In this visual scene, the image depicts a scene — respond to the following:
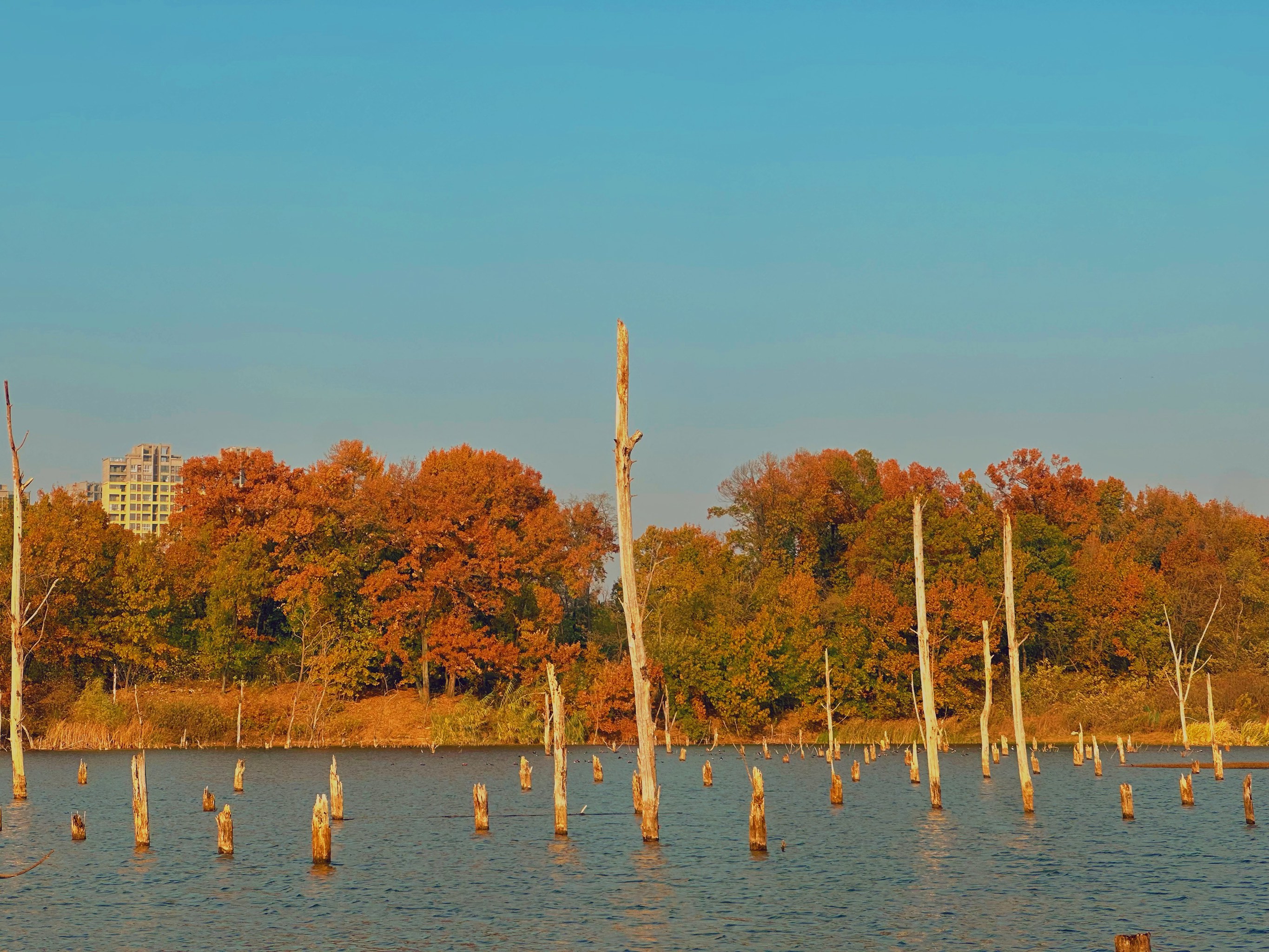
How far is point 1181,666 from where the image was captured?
292ft

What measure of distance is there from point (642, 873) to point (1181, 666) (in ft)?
215

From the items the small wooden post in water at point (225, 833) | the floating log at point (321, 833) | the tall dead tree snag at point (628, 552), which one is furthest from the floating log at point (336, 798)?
the tall dead tree snag at point (628, 552)

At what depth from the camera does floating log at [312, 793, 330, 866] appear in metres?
32.3

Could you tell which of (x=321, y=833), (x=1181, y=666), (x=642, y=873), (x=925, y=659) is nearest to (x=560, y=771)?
(x=642, y=873)

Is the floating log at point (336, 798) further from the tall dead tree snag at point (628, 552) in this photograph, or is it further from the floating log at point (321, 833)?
the tall dead tree snag at point (628, 552)

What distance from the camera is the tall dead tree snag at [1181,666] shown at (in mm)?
79438

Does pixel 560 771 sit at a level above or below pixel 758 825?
above

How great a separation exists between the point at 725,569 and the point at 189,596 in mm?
38147

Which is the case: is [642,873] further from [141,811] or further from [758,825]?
[141,811]

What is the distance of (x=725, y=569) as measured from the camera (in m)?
102

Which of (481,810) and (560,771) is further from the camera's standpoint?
(481,810)

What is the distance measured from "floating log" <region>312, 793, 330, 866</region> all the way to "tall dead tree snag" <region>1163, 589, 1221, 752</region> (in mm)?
57171

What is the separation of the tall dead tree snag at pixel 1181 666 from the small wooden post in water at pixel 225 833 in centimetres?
5799

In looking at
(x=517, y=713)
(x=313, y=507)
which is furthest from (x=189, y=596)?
(x=517, y=713)
